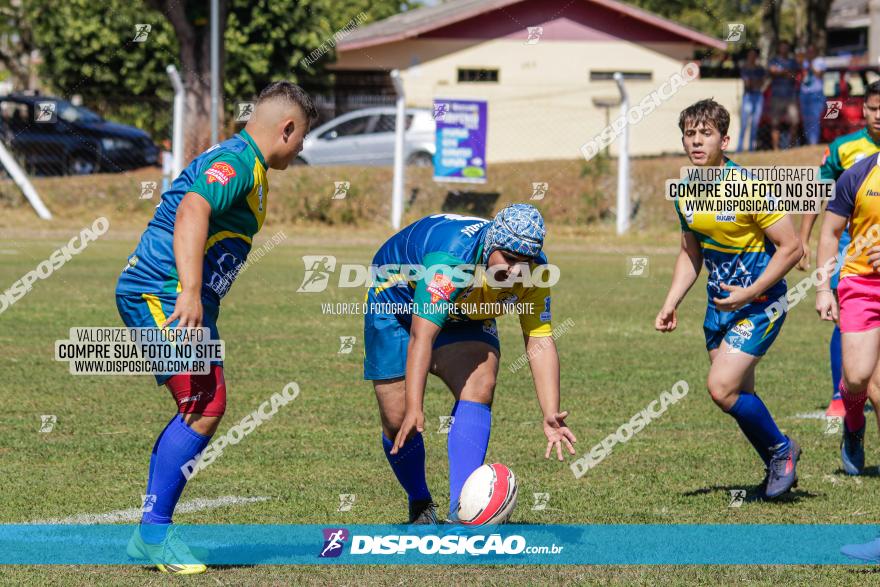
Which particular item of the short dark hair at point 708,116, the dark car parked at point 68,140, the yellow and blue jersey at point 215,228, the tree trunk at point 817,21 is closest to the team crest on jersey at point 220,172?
the yellow and blue jersey at point 215,228

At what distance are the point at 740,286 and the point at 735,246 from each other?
0.21 metres

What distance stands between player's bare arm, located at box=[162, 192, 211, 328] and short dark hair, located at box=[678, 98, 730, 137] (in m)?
2.74

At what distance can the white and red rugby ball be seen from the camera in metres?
5.53

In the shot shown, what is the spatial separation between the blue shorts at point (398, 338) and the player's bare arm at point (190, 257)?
1.14 m

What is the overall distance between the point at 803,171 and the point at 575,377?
2.55m

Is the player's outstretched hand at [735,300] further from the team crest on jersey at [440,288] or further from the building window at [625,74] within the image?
the building window at [625,74]

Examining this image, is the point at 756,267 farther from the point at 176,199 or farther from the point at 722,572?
the point at 176,199

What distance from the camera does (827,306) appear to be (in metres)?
6.94

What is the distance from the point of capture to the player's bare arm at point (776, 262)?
6.64 meters

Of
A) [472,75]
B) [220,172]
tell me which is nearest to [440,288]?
[220,172]

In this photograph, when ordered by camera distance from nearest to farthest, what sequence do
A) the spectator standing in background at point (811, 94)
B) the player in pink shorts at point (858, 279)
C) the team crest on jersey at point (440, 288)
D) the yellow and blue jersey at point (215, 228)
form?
the yellow and blue jersey at point (215, 228)
the team crest on jersey at point (440, 288)
the player in pink shorts at point (858, 279)
the spectator standing in background at point (811, 94)

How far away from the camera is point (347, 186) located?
79.1ft

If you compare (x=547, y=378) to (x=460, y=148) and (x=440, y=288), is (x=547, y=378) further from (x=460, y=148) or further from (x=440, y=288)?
(x=460, y=148)

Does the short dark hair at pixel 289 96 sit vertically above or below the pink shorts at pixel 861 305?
above
